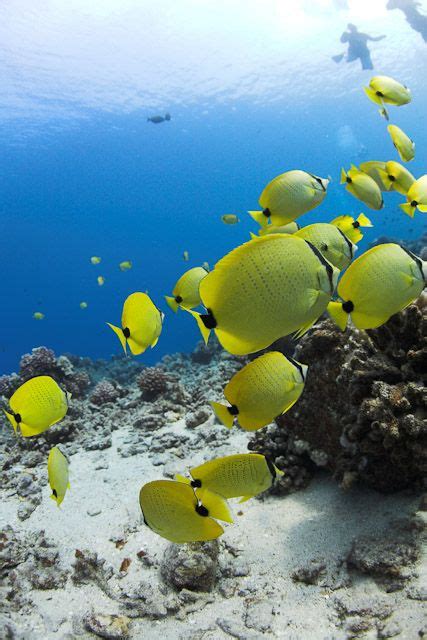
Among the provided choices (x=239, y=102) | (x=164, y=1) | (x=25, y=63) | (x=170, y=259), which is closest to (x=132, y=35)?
(x=164, y=1)

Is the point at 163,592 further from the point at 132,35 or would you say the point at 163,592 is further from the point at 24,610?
the point at 132,35

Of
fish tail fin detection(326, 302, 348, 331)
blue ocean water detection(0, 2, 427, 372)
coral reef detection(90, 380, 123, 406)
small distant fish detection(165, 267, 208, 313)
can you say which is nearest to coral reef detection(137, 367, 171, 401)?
coral reef detection(90, 380, 123, 406)

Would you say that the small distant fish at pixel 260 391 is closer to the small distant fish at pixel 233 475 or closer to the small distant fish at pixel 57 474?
the small distant fish at pixel 233 475

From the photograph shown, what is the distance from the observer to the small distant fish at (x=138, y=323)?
2768 millimetres

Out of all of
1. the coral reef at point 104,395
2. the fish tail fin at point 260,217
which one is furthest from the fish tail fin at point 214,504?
the coral reef at point 104,395

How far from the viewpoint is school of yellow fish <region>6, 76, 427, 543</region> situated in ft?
5.05

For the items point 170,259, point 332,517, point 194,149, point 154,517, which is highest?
point 154,517

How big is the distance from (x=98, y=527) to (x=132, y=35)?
3356 centimetres

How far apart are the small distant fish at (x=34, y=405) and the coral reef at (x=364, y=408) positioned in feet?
8.27

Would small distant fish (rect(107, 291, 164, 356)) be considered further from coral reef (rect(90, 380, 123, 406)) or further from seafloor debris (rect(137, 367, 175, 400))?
coral reef (rect(90, 380, 123, 406))

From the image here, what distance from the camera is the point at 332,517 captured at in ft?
12.6

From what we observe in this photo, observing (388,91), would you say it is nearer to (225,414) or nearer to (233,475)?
(225,414)

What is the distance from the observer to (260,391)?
1.94 meters

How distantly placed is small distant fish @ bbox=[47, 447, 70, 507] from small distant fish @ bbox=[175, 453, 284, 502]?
130cm
